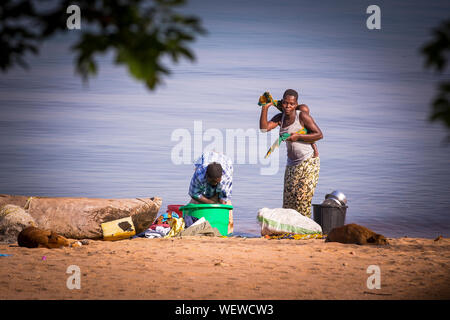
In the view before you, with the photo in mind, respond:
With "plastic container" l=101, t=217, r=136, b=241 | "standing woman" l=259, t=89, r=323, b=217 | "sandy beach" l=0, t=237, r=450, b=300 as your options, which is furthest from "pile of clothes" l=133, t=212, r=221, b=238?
"standing woman" l=259, t=89, r=323, b=217

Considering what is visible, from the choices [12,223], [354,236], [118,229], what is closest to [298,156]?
[354,236]

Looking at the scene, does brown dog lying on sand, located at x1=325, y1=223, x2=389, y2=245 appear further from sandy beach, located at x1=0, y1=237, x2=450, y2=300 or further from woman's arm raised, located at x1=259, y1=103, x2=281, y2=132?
woman's arm raised, located at x1=259, y1=103, x2=281, y2=132

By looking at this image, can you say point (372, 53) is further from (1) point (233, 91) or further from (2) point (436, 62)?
(2) point (436, 62)

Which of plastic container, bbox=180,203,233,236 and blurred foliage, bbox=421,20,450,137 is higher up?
blurred foliage, bbox=421,20,450,137

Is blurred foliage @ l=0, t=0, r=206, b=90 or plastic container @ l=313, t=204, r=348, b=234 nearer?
blurred foliage @ l=0, t=0, r=206, b=90

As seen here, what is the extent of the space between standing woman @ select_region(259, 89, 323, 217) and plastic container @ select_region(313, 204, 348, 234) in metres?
0.25

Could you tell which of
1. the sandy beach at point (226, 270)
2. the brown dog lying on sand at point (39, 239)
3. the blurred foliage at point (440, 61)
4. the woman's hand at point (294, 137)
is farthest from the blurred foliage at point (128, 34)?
the woman's hand at point (294, 137)

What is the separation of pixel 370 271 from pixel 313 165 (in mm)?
2584

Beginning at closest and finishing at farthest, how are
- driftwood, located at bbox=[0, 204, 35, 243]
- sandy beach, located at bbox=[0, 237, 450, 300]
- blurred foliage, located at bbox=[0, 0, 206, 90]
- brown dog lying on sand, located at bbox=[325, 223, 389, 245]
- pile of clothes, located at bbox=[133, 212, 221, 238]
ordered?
blurred foliage, located at bbox=[0, 0, 206, 90] < sandy beach, located at bbox=[0, 237, 450, 300] < brown dog lying on sand, located at bbox=[325, 223, 389, 245] < driftwood, located at bbox=[0, 204, 35, 243] < pile of clothes, located at bbox=[133, 212, 221, 238]

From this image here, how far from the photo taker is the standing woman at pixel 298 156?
25.0 feet

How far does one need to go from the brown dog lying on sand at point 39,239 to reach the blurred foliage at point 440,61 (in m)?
4.83

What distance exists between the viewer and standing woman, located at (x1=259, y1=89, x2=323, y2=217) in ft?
25.0
